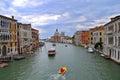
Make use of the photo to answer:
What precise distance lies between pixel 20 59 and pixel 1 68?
10048 millimetres

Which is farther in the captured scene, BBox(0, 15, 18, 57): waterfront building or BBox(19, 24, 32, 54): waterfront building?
BBox(19, 24, 32, 54): waterfront building

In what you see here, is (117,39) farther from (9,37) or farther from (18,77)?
(9,37)

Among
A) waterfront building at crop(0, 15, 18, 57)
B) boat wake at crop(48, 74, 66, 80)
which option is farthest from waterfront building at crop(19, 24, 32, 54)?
boat wake at crop(48, 74, 66, 80)

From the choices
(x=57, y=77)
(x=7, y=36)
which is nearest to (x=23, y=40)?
(x=7, y=36)

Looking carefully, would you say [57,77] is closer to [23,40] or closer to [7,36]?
[7,36]

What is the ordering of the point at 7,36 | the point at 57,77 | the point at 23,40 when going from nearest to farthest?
the point at 57,77
the point at 7,36
the point at 23,40

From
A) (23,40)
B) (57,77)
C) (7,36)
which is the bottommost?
(57,77)

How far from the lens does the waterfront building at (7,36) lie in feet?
125

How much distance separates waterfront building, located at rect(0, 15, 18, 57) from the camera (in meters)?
38.0

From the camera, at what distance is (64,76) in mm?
23547

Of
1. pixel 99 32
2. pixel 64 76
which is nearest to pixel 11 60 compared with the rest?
pixel 64 76

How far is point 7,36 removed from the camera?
40406 millimetres

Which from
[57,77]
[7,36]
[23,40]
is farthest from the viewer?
[23,40]

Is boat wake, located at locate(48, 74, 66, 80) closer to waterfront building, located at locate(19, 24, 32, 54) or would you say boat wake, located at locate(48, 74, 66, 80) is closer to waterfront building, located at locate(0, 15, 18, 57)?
waterfront building, located at locate(0, 15, 18, 57)
